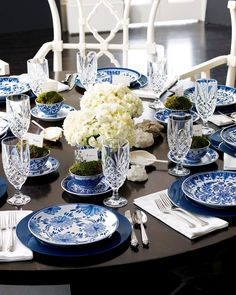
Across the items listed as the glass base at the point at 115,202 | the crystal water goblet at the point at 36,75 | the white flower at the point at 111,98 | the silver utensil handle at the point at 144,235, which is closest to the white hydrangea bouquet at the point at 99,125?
the white flower at the point at 111,98

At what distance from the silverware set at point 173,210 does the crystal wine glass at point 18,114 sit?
1.79 feet

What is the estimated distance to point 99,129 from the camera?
5.16ft

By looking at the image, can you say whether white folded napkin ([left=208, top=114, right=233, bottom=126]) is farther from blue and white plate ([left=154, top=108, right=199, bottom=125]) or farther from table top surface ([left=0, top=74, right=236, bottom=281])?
table top surface ([left=0, top=74, right=236, bottom=281])

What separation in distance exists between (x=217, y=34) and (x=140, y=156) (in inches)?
233

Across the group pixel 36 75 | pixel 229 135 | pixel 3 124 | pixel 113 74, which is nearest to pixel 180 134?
pixel 229 135

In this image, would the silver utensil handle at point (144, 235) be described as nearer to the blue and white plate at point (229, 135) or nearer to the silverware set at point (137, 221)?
the silverware set at point (137, 221)

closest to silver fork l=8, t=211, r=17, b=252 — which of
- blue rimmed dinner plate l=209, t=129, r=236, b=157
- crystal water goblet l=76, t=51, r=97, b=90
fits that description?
blue rimmed dinner plate l=209, t=129, r=236, b=157

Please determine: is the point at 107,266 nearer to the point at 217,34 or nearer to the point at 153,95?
the point at 153,95

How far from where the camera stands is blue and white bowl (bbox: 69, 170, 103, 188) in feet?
5.12

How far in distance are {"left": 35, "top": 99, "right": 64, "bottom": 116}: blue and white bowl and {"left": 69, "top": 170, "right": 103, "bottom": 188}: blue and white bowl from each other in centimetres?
57

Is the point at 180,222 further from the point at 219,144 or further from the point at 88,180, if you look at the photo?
the point at 219,144

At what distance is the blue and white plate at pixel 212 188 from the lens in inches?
58.6

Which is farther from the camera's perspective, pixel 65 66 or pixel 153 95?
pixel 65 66

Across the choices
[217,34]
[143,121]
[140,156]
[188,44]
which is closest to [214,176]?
[140,156]
